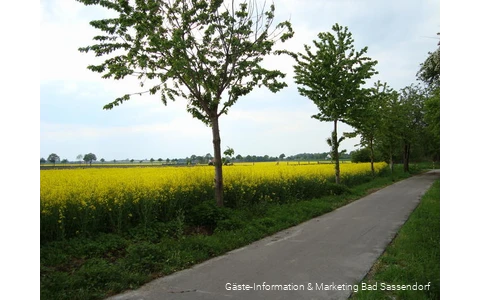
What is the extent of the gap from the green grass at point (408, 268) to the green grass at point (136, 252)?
2.87m

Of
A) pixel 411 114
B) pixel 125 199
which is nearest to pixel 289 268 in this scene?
pixel 125 199

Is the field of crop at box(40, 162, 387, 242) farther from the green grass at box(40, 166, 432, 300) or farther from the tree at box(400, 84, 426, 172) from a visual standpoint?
the tree at box(400, 84, 426, 172)

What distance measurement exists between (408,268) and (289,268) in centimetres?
188

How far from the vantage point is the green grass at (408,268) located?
14.1 feet

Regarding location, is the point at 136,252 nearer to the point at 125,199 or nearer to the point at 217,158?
the point at 125,199

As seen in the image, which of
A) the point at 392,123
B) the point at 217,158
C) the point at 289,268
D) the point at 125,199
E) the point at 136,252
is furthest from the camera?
the point at 392,123

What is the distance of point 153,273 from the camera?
5234 mm

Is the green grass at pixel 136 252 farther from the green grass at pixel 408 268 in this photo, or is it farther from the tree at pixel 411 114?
the tree at pixel 411 114

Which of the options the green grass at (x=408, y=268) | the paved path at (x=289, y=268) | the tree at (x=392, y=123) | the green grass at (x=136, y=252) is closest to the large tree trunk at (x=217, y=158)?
the green grass at (x=136, y=252)

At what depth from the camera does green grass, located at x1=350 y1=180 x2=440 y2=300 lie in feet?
14.1

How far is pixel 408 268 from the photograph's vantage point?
17.1ft
